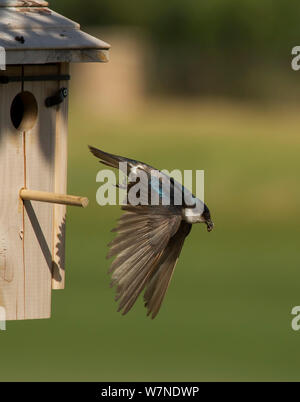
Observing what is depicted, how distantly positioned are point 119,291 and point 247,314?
12.4 m

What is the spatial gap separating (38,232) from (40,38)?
0.84 meters

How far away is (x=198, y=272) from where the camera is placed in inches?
760

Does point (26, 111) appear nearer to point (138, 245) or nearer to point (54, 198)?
point (54, 198)

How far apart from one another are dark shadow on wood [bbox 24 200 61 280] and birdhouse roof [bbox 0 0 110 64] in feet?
2.10

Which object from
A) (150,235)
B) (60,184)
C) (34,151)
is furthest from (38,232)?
(150,235)

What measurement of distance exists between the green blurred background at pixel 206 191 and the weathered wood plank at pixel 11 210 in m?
8.02

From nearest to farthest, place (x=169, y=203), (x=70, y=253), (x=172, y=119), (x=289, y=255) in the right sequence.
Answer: (x=169, y=203) → (x=70, y=253) → (x=289, y=255) → (x=172, y=119)

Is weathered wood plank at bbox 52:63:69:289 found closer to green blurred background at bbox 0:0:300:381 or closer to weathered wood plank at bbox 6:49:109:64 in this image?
weathered wood plank at bbox 6:49:109:64

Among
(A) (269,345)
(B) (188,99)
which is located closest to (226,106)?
(B) (188,99)

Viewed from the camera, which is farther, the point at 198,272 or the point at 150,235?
the point at 198,272

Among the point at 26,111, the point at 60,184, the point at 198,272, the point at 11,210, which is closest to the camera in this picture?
the point at 11,210

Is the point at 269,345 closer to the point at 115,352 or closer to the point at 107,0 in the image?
the point at 115,352

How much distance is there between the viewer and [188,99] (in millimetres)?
24219

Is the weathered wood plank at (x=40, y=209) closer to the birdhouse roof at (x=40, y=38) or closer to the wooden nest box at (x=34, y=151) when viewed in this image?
the wooden nest box at (x=34, y=151)
